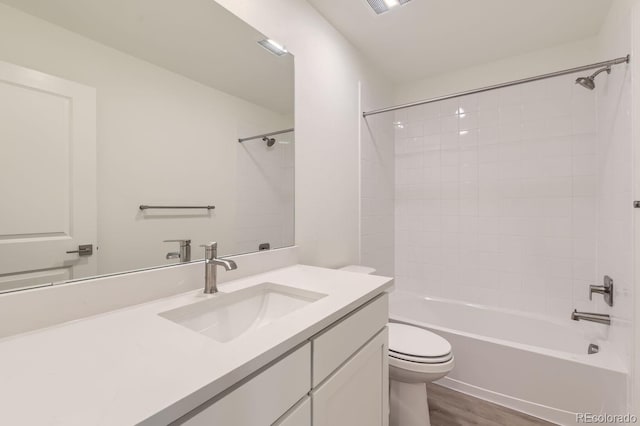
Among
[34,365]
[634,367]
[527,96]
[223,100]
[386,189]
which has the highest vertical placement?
[527,96]

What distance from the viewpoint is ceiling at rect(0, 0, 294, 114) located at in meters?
0.81

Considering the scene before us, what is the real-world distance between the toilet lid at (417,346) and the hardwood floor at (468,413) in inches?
19.0

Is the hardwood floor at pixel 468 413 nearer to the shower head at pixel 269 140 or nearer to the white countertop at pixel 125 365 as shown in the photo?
the white countertop at pixel 125 365

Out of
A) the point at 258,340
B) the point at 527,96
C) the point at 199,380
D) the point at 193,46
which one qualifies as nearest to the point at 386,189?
the point at 527,96

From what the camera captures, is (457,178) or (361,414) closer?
(361,414)

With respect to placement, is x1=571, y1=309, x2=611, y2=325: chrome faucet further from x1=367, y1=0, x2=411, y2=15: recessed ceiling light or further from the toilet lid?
x1=367, y1=0, x2=411, y2=15: recessed ceiling light

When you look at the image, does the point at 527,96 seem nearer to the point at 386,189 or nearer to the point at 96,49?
the point at 386,189

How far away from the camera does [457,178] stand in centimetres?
246

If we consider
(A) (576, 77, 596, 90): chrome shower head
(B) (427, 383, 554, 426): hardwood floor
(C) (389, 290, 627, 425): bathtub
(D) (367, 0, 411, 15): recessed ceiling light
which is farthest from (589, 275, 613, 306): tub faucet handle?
(D) (367, 0, 411, 15): recessed ceiling light

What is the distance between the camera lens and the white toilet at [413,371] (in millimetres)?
1354

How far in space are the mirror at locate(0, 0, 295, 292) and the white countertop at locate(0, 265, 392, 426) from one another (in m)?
0.21

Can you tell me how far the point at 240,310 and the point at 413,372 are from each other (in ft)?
3.02

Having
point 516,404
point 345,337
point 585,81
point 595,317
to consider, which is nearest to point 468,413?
point 516,404

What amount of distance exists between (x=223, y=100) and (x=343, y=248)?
121 cm
